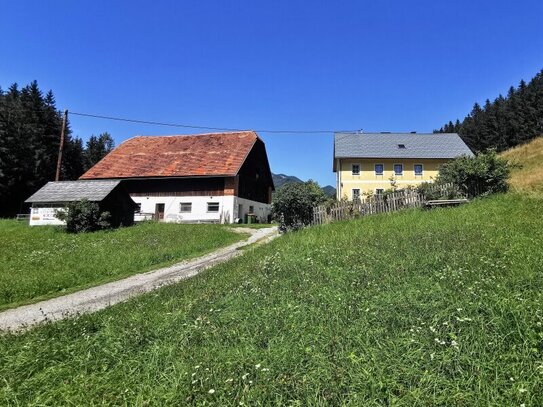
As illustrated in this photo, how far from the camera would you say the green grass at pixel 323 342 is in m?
3.66

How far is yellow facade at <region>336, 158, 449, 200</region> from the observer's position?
4531 centimetres

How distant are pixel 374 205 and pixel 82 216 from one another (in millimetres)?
19034

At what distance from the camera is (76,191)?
29312 mm

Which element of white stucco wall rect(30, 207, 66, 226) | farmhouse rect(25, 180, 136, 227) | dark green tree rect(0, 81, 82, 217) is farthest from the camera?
dark green tree rect(0, 81, 82, 217)

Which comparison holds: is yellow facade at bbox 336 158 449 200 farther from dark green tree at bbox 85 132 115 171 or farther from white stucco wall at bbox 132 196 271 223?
dark green tree at bbox 85 132 115 171

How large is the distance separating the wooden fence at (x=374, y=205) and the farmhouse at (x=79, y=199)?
16271 millimetres

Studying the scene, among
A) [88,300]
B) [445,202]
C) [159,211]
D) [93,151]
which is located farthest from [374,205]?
[93,151]

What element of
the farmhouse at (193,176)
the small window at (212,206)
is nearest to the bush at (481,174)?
the farmhouse at (193,176)

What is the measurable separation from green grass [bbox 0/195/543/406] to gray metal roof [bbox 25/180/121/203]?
74.9 feet

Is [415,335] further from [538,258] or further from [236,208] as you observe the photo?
[236,208]

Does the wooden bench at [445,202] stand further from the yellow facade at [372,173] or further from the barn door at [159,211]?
the yellow facade at [372,173]

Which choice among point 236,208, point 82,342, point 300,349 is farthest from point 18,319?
point 236,208

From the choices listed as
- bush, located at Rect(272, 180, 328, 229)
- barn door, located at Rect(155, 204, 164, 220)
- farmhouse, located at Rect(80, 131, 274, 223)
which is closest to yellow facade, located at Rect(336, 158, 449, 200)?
farmhouse, located at Rect(80, 131, 274, 223)

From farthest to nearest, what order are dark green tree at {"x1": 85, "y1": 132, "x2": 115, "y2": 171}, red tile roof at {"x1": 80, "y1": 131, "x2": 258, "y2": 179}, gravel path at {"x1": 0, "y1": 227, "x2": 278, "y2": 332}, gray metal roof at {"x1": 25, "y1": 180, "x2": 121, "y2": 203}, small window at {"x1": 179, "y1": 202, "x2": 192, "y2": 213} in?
dark green tree at {"x1": 85, "y1": 132, "x2": 115, "y2": 171}
red tile roof at {"x1": 80, "y1": 131, "x2": 258, "y2": 179}
small window at {"x1": 179, "y1": 202, "x2": 192, "y2": 213}
gray metal roof at {"x1": 25, "y1": 180, "x2": 121, "y2": 203}
gravel path at {"x1": 0, "y1": 227, "x2": 278, "y2": 332}
